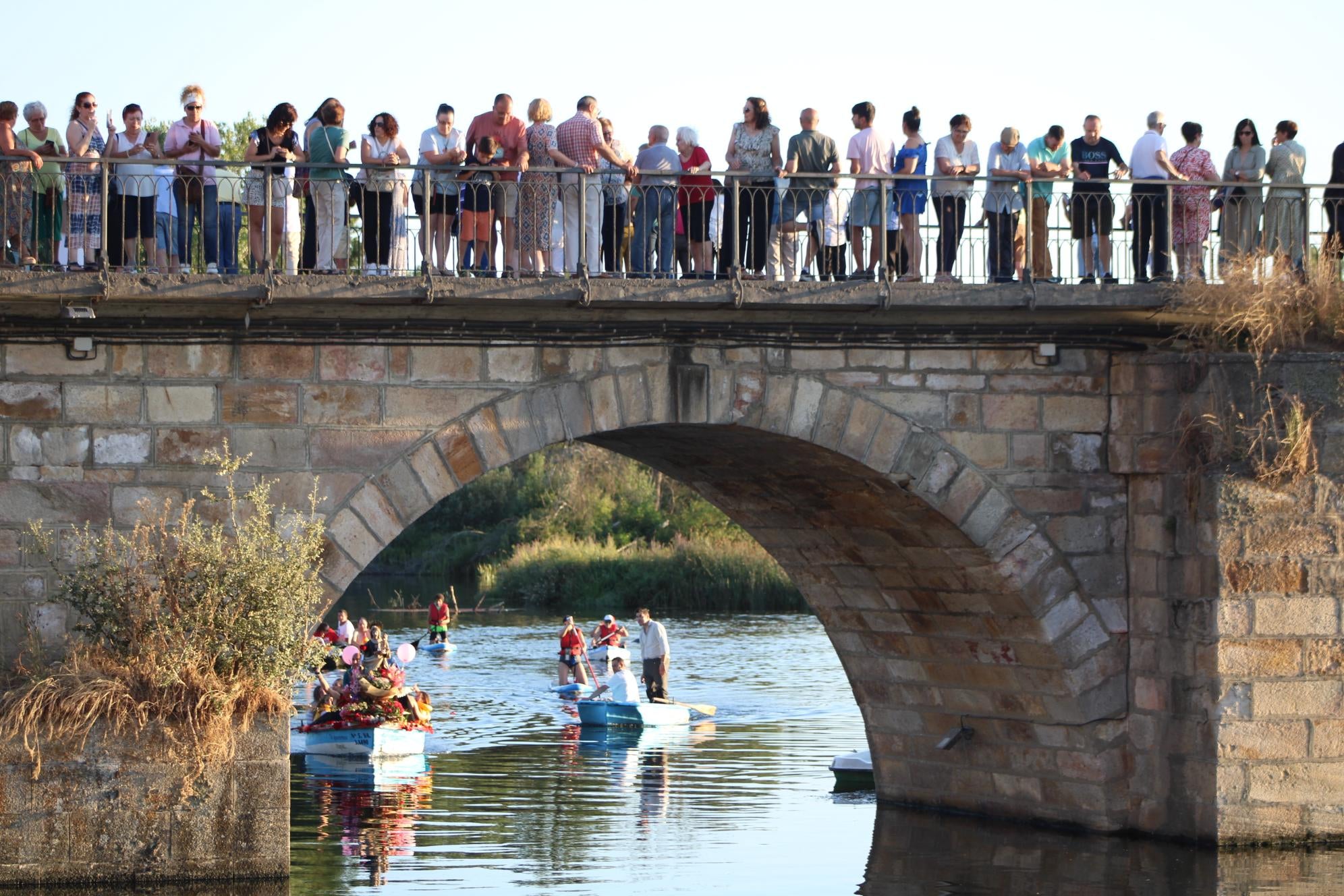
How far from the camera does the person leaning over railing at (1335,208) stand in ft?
40.7

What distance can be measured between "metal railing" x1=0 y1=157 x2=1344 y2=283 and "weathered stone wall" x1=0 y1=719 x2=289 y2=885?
270 centimetres

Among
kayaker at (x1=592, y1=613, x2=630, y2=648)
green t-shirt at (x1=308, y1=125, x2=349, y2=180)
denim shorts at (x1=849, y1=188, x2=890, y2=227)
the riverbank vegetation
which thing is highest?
green t-shirt at (x1=308, y1=125, x2=349, y2=180)

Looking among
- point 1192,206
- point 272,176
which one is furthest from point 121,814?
point 1192,206

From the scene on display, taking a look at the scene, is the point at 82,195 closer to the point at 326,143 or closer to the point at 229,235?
the point at 229,235

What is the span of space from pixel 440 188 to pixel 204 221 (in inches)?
55.4

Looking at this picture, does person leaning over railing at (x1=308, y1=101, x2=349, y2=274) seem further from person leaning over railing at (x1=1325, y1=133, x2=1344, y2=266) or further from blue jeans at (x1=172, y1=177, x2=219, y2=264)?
person leaning over railing at (x1=1325, y1=133, x2=1344, y2=266)

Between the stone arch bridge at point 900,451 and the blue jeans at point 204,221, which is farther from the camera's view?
the blue jeans at point 204,221

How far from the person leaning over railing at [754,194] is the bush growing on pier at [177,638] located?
10.8ft

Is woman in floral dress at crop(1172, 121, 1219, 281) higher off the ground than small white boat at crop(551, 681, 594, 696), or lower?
higher

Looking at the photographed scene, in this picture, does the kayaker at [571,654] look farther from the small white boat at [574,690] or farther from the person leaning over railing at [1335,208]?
the person leaning over railing at [1335,208]

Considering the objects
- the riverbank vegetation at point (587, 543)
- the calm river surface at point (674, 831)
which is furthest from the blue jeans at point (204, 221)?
the riverbank vegetation at point (587, 543)

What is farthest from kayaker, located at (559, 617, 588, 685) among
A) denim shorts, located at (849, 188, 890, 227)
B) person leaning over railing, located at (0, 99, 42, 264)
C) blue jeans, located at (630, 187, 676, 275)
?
person leaning over railing, located at (0, 99, 42, 264)

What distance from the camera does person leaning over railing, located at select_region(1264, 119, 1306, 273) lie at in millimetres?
12523

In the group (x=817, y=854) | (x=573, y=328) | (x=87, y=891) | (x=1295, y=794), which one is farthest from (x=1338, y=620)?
(x=87, y=891)
